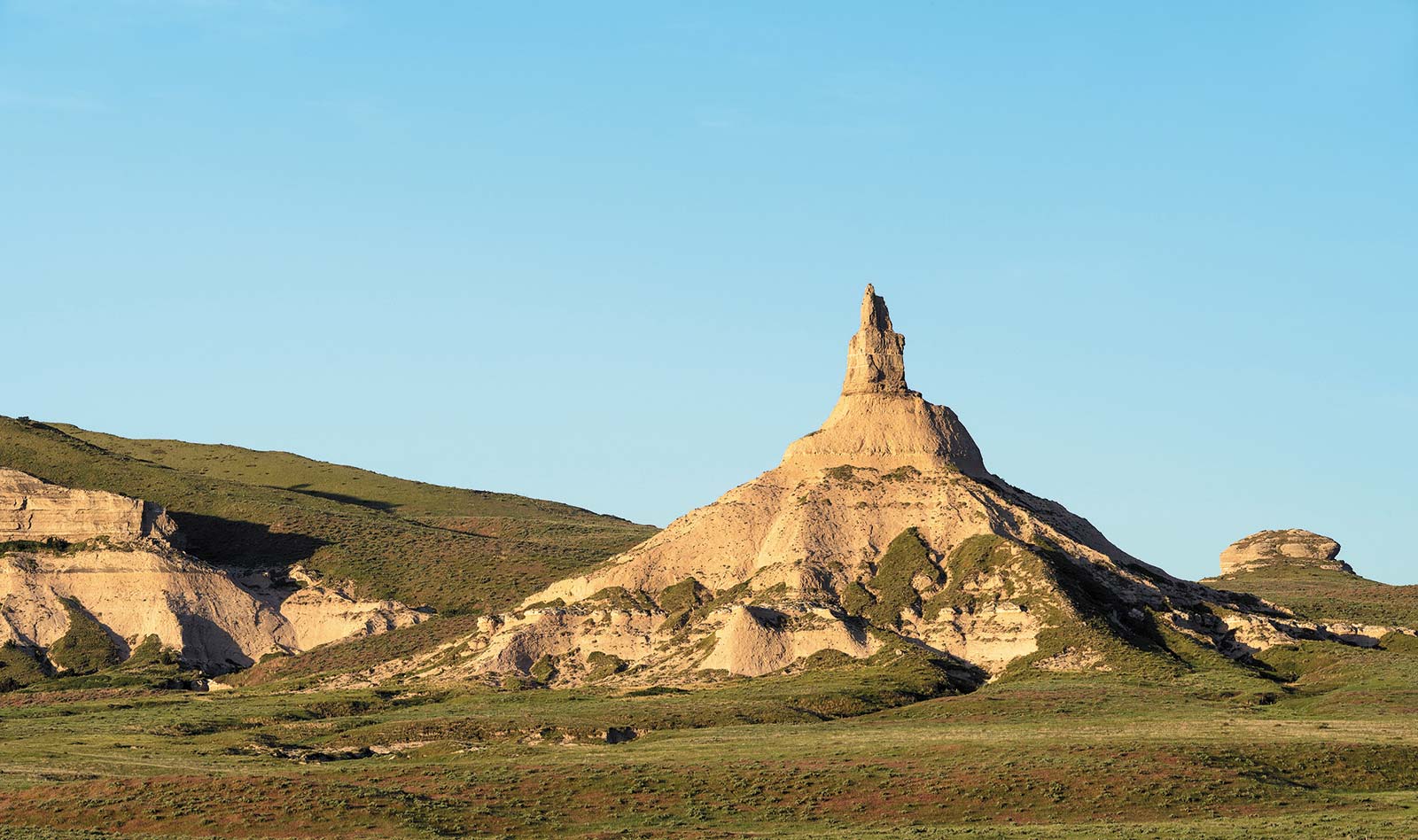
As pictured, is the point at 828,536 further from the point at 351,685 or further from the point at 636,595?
the point at 351,685

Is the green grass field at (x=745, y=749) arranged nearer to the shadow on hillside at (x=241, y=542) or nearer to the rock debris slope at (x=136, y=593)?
the rock debris slope at (x=136, y=593)

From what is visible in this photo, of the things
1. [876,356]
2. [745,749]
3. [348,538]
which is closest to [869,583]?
[876,356]

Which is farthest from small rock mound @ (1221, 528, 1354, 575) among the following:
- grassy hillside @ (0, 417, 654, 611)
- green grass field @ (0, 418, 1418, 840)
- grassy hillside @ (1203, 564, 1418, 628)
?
grassy hillside @ (0, 417, 654, 611)

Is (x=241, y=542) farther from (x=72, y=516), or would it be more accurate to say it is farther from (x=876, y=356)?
(x=876, y=356)

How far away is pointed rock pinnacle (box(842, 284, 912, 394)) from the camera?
131m

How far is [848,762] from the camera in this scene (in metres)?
83.8

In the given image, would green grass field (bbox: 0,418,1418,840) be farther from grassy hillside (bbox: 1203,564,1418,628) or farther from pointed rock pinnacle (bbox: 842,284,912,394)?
pointed rock pinnacle (bbox: 842,284,912,394)

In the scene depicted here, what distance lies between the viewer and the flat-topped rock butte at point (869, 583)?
11544cm

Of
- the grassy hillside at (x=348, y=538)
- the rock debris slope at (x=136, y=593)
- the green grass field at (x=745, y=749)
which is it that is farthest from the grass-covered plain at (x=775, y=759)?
the grassy hillside at (x=348, y=538)

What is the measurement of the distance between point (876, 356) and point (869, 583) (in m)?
17.9

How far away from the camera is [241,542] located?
557 feet

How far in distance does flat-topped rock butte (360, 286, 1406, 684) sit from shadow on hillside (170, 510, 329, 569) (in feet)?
123

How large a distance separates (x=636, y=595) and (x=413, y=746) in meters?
33.2

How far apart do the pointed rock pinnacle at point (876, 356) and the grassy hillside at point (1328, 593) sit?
34.3 m
